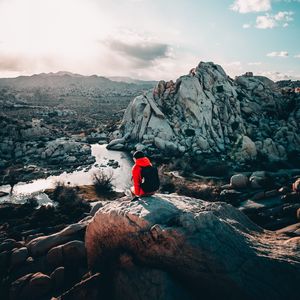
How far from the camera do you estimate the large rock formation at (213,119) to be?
55.9 m

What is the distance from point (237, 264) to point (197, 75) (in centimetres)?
5679

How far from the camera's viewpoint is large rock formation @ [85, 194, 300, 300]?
10.4m

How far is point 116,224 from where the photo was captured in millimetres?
12438

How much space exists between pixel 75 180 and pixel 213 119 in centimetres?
2947

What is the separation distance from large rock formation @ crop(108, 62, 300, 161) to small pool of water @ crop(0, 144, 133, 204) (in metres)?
7.15

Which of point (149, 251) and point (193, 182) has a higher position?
point (149, 251)

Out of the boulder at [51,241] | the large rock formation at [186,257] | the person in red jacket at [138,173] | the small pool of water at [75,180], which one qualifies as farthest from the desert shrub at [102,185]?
the large rock formation at [186,257]

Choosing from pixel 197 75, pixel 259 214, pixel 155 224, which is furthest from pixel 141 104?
pixel 155 224

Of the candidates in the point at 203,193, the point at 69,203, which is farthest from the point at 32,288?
the point at 203,193

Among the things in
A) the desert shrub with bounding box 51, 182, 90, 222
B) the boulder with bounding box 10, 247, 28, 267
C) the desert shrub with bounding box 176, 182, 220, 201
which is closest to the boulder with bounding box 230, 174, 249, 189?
the desert shrub with bounding box 176, 182, 220, 201

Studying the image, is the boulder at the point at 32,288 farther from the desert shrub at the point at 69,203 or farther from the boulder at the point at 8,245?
the desert shrub at the point at 69,203

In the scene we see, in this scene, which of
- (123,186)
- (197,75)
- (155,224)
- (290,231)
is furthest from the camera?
(197,75)

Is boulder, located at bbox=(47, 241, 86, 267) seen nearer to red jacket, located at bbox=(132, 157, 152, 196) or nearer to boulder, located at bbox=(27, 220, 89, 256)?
boulder, located at bbox=(27, 220, 89, 256)

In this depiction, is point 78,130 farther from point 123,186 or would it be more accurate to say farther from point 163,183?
point 163,183
